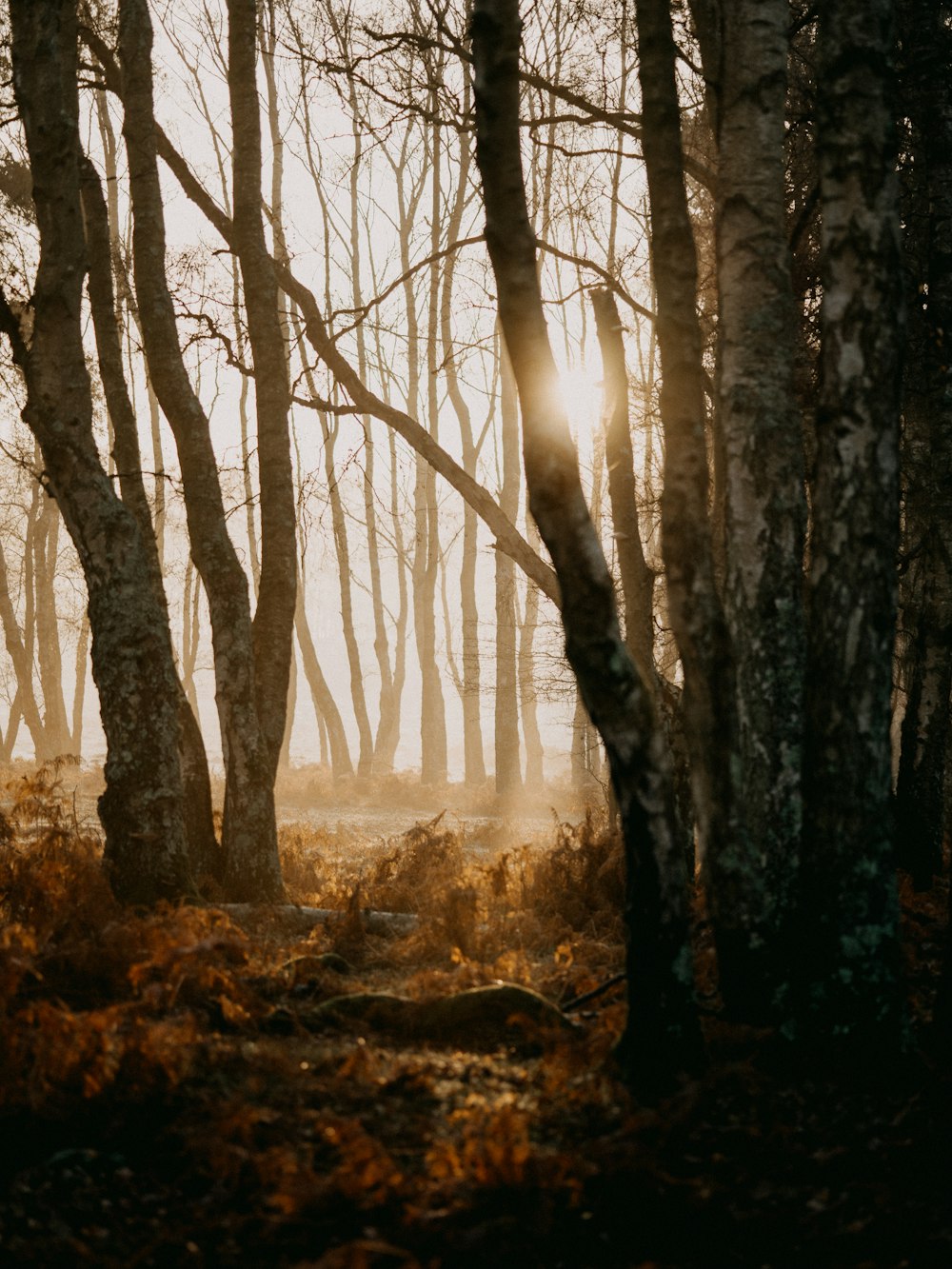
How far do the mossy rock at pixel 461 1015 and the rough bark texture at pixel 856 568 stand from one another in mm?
1339

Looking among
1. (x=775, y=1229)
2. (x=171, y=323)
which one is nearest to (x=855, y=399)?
(x=775, y=1229)

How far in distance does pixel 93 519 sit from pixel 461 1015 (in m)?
4.06

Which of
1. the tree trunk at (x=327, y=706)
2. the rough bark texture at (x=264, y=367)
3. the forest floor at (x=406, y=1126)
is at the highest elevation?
the rough bark texture at (x=264, y=367)

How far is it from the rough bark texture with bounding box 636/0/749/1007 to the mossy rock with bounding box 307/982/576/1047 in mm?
952

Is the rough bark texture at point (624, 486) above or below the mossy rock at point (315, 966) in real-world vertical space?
above

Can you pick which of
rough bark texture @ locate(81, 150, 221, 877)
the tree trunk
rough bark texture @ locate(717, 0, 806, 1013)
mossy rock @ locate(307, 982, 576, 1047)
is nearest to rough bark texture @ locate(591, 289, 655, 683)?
rough bark texture @ locate(717, 0, 806, 1013)

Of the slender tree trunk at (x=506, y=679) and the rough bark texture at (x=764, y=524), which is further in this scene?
the slender tree trunk at (x=506, y=679)

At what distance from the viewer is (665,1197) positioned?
10.6 feet

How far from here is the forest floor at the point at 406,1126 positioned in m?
3.08

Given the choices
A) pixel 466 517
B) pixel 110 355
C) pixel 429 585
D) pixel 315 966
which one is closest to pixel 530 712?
pixel 429 585

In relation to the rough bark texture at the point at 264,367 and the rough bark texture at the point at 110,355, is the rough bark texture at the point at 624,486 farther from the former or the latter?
the rough bark texture at the point at 110,355

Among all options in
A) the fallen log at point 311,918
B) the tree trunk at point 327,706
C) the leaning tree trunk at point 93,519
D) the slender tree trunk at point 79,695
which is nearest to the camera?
the leaning tree trunk at point 93,519

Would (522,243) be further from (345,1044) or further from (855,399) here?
(345,1044)

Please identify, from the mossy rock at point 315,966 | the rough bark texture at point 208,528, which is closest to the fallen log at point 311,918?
the rough bark texture at point 208,528
